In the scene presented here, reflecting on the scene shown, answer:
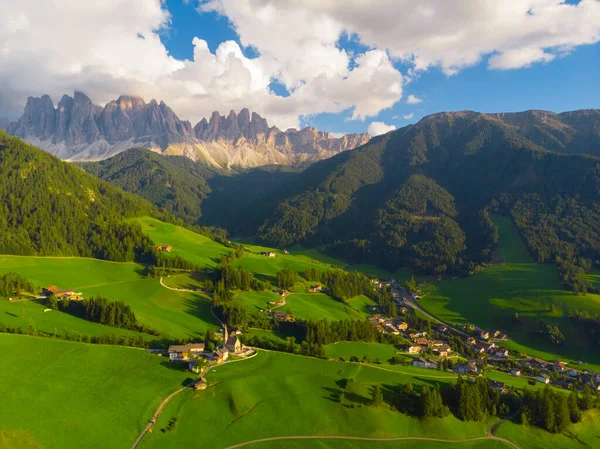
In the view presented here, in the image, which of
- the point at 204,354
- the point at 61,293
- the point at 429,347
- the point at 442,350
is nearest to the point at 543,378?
the point at 442,350

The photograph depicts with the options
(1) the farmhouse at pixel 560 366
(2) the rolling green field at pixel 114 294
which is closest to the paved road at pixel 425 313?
(1) the farmhouse at pixel 560 366

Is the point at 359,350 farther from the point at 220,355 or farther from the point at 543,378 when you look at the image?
the point at 543,378

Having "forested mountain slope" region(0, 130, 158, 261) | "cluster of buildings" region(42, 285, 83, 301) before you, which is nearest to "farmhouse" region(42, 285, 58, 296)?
"cluster of buildings" region(42, 285, 83, 301)

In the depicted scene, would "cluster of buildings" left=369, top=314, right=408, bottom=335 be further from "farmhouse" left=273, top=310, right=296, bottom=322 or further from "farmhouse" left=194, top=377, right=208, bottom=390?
"farmhouse" left=194, top=377, right=208, bottom=390

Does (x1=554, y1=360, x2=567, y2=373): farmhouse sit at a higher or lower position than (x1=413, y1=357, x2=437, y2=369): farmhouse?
lower

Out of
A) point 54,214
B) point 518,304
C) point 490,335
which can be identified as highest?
point 54,214

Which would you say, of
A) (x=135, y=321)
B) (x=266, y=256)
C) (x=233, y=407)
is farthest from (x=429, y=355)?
(x=266, y=256)
